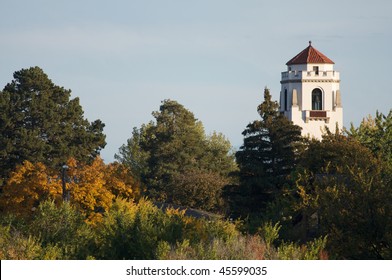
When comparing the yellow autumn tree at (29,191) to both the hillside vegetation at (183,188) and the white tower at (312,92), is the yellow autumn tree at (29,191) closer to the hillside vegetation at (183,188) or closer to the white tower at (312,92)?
the hillside vegetation at (183,188)

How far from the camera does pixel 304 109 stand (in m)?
170

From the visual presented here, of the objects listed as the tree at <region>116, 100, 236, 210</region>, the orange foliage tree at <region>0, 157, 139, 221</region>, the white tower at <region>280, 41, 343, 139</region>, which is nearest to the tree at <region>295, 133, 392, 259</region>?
the orange foliage tree at <region>0, 157, 139, 221</region>

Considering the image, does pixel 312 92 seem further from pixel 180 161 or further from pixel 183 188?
pixel 183 188

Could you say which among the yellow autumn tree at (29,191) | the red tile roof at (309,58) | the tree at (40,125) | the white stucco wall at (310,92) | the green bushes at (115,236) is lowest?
the green bushes at (115,236)

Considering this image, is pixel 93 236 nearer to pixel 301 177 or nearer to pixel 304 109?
pixel 301 177

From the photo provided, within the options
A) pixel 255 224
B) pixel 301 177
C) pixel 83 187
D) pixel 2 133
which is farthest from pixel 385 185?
pixel 2 133

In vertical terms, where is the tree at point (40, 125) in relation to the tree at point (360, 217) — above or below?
above

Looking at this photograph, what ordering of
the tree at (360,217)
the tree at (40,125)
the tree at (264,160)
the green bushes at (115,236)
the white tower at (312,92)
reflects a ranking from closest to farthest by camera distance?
the green bushes at (115,236), the tree at (360,217), the tree at (264,160), the tree at (40,125), the white tower at (312,92)

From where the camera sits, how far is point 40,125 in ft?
355

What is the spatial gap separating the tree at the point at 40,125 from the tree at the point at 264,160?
18.6m

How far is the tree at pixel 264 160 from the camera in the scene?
89062mm

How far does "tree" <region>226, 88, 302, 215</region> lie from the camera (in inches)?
3506

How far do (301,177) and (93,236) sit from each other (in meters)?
23.3

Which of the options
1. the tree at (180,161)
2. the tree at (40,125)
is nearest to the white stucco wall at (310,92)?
the tree at (180,161)
